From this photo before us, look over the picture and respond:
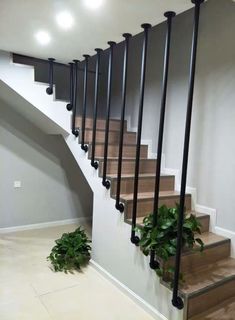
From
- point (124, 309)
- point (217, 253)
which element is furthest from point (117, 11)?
point (124, 309)

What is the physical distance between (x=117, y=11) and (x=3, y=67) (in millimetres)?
1671

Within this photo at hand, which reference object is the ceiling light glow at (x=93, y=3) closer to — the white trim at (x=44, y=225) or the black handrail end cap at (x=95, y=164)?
the black handrail end cap at (x=95, y=164)

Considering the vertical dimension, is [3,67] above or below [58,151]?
above

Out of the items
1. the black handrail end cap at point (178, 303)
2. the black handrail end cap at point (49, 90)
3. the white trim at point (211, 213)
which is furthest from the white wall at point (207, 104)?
the black handrail end cap at point (49, 90)

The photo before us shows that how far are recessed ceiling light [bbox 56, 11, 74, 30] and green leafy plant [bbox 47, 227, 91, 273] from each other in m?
2.31

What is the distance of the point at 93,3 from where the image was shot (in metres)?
2.05

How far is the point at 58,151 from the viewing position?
4.50 meters

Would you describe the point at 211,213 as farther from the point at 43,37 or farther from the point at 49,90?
the point at 43,37

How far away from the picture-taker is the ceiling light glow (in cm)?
202

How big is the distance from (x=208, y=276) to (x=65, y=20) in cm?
251

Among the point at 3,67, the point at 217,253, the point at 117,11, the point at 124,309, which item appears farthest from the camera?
the point at 3,67

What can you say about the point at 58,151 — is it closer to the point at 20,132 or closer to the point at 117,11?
the point at 20,132

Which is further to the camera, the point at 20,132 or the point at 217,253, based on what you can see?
the point at 20,132

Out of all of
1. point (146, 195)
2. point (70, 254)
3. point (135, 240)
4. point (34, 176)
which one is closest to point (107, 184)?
point (146, 195)
